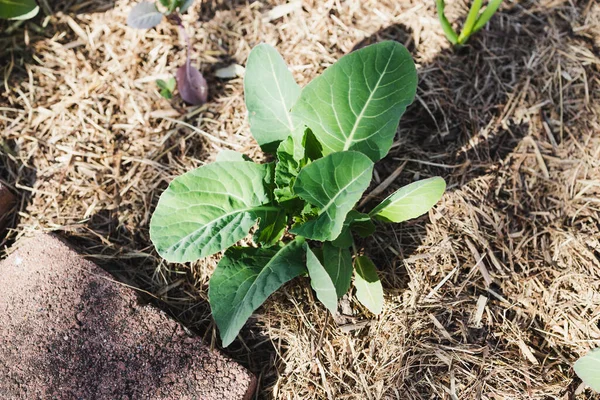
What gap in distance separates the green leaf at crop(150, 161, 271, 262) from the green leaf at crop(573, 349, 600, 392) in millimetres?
997

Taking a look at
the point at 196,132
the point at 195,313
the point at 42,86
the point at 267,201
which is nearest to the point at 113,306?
the point at 195,313

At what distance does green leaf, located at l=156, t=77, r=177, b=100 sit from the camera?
6.30 feet

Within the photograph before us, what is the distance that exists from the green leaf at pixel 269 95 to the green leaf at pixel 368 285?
47 centimetres

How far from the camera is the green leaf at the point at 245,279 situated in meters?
1.40

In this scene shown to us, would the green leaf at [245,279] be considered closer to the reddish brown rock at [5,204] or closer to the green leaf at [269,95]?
the green leaf at [269,95]

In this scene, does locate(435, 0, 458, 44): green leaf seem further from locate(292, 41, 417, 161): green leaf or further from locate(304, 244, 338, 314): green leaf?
locate(304, 244, 338, 314): green leaf

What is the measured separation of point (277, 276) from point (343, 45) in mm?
976

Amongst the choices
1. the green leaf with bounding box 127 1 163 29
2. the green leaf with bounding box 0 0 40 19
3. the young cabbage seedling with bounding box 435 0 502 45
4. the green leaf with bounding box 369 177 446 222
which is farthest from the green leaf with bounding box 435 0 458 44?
the green leaf with bounding box 0 0 40 19

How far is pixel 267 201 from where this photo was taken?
1575mm

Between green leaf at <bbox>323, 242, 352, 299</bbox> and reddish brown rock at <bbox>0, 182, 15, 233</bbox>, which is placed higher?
green leaf at <bbox>323, 242, 352, 299</bbox>

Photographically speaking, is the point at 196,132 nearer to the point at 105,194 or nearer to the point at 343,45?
the point at 105,194

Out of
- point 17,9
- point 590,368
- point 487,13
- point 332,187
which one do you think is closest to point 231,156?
point 332,187

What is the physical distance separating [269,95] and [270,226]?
414 millimetres

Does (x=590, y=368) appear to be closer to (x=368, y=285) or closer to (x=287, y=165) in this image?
(x=368, y=285)
